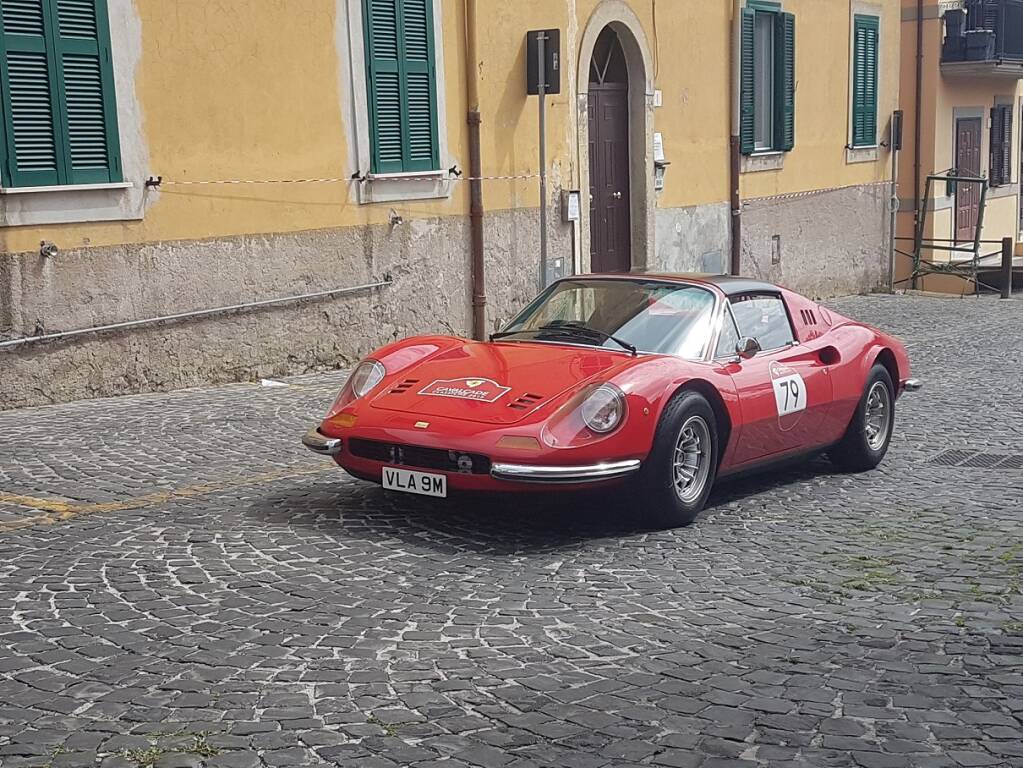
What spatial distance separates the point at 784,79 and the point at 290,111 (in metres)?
10.4

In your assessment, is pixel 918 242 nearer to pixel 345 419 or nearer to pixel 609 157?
pixel 609 157

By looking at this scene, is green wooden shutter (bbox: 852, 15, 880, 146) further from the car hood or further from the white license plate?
the white license plate

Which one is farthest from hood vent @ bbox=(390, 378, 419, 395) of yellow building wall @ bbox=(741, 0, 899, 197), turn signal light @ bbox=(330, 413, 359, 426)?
yellow building wall @ bbox=(741, 0, 899, 197)

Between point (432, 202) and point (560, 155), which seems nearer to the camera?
point (432, 202)

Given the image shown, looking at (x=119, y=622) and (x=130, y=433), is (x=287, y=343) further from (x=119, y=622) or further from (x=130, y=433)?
(x=119, y=622)

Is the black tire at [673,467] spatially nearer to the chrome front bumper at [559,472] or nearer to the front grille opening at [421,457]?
the chrome front bumper at [559,472]

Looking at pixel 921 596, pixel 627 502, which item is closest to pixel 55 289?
A: pixel 627 502

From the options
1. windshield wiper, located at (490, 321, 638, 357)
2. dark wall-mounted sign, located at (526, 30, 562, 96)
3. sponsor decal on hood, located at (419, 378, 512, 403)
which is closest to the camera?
sponsor decal on hood, located at (419, 378, 512, 403)

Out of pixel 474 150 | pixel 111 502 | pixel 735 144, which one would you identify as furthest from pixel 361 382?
pixel 735 144

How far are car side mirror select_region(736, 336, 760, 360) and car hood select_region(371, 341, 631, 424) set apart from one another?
0.80m

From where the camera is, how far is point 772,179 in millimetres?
21016

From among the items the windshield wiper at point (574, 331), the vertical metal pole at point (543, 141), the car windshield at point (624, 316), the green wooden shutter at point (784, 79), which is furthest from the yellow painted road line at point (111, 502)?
the green wooden shutter at point (784, 79)

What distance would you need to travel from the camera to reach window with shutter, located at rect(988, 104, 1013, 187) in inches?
1250

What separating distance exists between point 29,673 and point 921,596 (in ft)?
11.6
